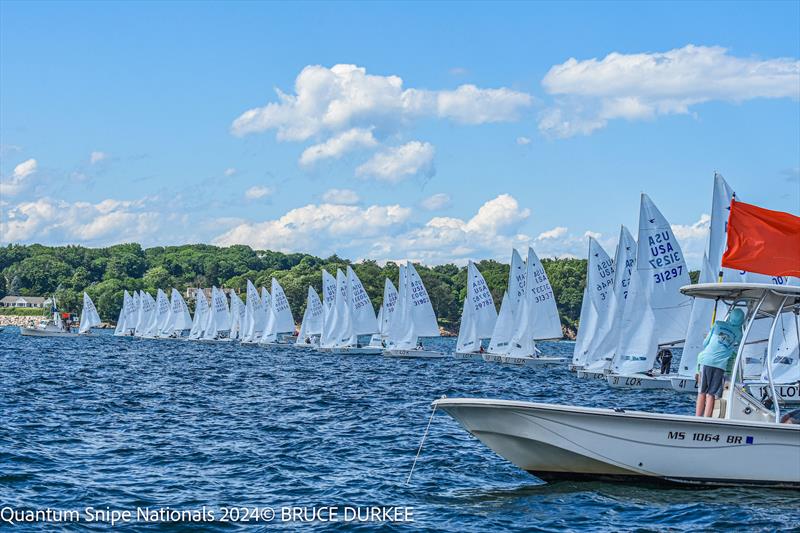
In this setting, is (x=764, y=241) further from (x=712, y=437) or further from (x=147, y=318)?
(x=147, y=318)

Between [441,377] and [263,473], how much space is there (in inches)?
1212

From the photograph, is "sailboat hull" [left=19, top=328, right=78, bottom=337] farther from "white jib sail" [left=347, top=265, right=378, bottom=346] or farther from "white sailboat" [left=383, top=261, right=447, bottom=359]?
"white sailboat" [left=383, top=261, right=447, bottom=359]

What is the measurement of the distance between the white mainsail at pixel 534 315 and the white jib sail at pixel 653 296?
21119 mm

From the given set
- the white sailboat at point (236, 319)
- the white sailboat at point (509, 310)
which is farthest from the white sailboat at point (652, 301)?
the white sailboat at point (236, 319)

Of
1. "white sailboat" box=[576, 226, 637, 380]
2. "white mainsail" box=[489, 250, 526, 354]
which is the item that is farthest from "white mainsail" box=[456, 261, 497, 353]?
"white sailboat" box=[576, 226, 637, 380]

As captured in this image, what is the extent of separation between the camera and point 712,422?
1586 centimetres

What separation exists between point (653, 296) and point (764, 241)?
2551 cm

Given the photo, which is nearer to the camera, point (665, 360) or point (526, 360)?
point (665, 360)

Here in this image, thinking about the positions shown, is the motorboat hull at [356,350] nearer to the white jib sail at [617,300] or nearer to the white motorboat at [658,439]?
the white jib sail at [617,300]

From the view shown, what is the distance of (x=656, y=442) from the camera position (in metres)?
16.0

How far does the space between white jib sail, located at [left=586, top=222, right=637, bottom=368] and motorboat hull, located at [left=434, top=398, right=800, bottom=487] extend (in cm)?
2916

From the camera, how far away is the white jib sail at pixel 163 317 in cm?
12575

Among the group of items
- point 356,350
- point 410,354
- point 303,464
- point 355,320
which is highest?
point 355,320

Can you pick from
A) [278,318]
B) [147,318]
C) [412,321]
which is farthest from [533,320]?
[147,318]
